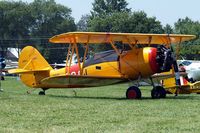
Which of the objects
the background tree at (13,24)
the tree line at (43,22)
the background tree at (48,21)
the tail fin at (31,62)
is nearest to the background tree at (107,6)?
the tree line at (43,22)

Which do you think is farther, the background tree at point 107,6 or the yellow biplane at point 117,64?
the background tree at point 107,6

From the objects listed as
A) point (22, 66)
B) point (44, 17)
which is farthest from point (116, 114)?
point (44, 17)

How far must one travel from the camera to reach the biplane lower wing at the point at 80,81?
1744cm

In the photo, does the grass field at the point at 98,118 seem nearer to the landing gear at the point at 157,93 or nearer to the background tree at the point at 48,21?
the landing gear at the point at 157,93

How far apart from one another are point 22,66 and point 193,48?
51.2 metres

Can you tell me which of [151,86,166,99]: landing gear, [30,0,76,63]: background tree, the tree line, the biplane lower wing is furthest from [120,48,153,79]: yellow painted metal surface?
[30,0,76,63]: background tree

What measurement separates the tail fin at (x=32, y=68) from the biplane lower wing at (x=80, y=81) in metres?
1.07

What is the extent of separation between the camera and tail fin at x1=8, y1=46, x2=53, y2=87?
65.2ft

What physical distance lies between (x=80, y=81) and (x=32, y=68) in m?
3.04

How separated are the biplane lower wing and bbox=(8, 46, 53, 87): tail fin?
1.07m

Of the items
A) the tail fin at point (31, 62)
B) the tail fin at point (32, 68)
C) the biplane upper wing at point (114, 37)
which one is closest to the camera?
the biplane upper wing at point (114, 37)

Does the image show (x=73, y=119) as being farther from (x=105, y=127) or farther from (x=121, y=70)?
(x=121, y=70)

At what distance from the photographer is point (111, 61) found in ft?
58.0

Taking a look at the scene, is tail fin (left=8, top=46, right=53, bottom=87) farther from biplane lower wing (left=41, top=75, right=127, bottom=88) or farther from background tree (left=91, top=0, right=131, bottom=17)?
background tree (left=91, top=0, right=131, bottom=17)
